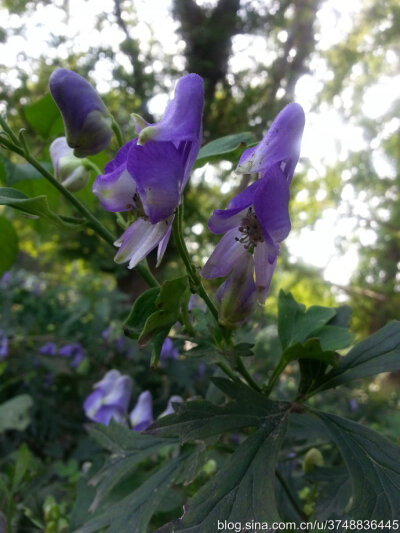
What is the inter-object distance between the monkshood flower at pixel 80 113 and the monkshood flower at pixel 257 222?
15cm

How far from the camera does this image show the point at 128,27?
12.1ft

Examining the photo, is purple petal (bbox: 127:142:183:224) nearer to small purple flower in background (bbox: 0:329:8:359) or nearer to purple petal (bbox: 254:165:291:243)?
purple petal (bbox: 254:165:291:243)

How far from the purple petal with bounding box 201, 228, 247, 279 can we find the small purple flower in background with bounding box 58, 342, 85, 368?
1370 millimetres

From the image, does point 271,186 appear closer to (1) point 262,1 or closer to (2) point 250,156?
(2) point 250,156

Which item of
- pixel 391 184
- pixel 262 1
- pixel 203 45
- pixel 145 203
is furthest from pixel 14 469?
pixel 391 184

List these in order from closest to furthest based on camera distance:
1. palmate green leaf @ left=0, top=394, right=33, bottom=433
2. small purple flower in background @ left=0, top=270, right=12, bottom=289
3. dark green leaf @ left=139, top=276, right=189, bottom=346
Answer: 1. dark green leaf @ left=139, top=276, right=189, bottom=346
2. palmate green leaf @ left=0, top=394, right=33, bottom=433
3. small purple flower in background @ left=0, top=270, right=12, bottom=289

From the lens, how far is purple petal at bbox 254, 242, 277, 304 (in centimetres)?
43

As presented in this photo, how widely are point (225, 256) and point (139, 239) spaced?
0.27 feet

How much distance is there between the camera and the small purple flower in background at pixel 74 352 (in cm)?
169

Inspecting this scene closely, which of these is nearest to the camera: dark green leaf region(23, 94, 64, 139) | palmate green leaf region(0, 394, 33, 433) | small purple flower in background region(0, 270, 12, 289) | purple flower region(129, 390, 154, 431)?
dark green leaf region(23, 94, 64, 139)

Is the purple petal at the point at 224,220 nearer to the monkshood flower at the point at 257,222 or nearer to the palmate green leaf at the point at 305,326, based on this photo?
the monkshood flower at the point at 257,222

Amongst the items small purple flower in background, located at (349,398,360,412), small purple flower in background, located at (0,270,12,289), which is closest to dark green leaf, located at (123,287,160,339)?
small purple flower in background, located at (349,398,360,412)

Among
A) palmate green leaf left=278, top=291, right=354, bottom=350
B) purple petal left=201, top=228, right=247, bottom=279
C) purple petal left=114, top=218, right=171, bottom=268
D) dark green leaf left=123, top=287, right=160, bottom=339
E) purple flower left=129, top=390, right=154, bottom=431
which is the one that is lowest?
purple flower left=129, top=390, right=154, bottom=431

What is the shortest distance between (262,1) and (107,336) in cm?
316
